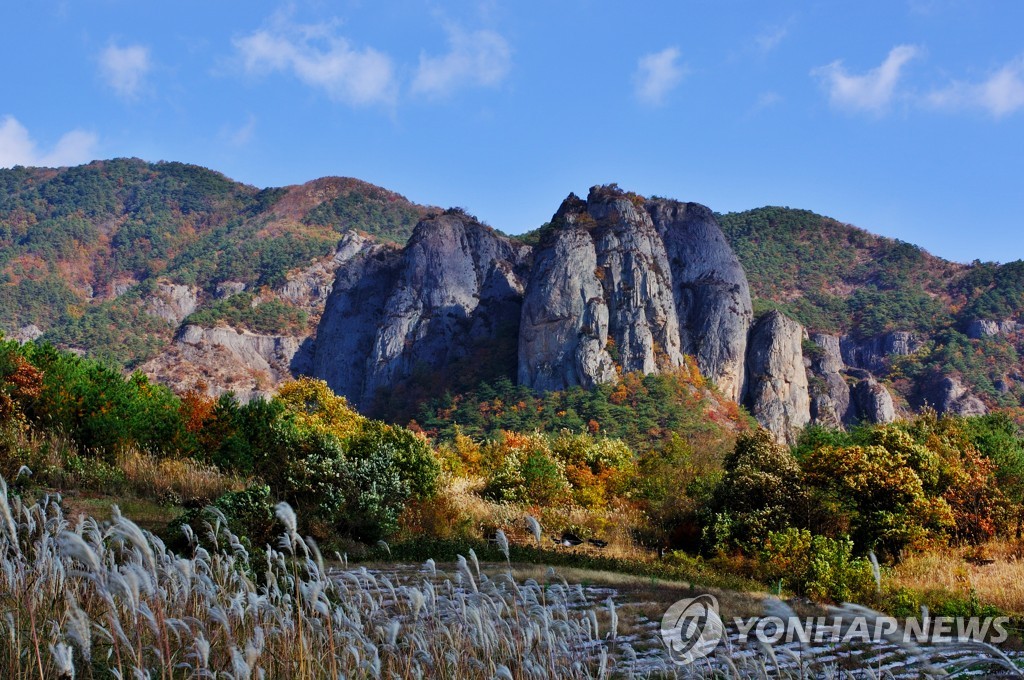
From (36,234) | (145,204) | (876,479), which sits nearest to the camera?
(876,479)

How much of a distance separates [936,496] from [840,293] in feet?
394

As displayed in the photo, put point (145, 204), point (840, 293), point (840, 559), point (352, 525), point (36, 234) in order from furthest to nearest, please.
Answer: point (145, 204)
point (36, 234)
point (840, 293)
point (352, 525)
point (840, 559)

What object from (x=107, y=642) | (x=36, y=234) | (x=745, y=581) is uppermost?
(x=36, y=234)

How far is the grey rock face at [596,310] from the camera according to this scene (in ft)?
232

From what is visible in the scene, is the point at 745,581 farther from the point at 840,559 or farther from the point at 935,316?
the point at 935,316

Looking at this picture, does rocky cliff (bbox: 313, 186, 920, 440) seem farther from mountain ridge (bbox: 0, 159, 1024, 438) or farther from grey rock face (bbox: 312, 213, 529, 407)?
mountain ridge (bbox: 0, 159, 1024, 438)

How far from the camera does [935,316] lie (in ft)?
361

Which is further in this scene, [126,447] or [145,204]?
[145,204]

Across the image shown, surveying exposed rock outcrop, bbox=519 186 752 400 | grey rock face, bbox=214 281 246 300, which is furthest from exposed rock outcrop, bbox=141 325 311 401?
exposed rock outcrop, bbox=519 186 752 400

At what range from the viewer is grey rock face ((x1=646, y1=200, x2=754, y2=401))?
76188 mm

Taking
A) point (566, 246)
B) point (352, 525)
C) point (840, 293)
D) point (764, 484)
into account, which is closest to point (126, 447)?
point (352, 525)

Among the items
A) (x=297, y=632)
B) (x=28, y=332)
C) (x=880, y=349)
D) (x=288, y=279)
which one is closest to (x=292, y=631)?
(x=297, y=632)

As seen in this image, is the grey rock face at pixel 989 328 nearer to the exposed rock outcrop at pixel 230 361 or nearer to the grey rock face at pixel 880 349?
the grey rock face at pixel 880 349

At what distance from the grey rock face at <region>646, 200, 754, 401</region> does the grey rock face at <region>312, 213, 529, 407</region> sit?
18.4 metres
